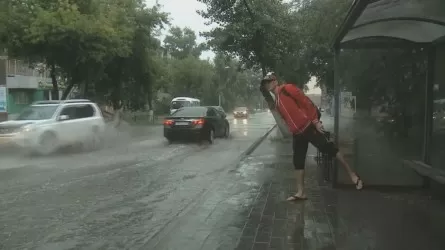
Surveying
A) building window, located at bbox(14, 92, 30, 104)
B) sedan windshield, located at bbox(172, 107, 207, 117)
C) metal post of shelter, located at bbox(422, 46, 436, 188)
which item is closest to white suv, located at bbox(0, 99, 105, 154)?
sedan windshield, located at bbox(172, 107, 207, 117)

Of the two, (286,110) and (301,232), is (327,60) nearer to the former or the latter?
(286,110)

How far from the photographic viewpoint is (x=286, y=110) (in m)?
6.66

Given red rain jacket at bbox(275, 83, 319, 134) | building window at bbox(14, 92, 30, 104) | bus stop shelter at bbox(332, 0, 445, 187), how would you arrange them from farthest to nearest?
1. building window at bbox(14, 92, 30, 104)
2. red rain jacket at bbox(275, 83, 319, 134)
3. bus stop shelter at bbox(332, 0, 445, 187)

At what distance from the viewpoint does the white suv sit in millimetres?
14328

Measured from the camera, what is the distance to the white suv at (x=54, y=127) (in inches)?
564

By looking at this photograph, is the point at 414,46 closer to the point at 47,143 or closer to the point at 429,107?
the point at 429,107

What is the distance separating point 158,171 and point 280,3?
925 centimetres

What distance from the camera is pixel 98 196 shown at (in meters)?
7.91

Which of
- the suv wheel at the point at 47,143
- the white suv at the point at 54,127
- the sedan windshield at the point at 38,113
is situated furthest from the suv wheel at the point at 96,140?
the sedan windshield at the point at 38,113

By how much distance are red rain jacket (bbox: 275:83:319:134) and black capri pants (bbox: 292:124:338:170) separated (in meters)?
0.11

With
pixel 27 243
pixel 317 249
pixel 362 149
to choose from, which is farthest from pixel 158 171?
pixel 317 249

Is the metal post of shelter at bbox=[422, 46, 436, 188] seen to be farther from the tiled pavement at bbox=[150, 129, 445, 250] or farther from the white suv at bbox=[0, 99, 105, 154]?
the white suv at bbox=[0, 99, 105, 154]

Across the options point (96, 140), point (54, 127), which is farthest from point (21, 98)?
point (54, 127)

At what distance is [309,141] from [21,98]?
46104 millimetres
